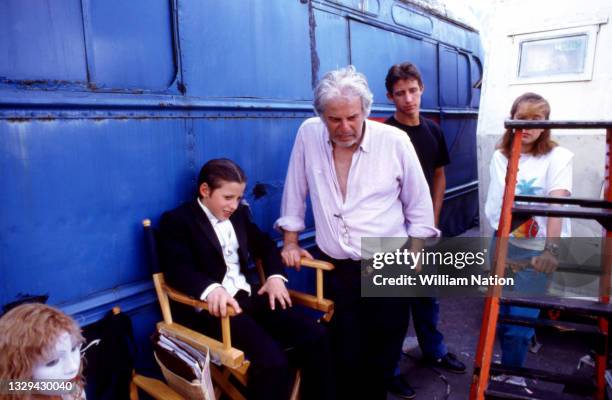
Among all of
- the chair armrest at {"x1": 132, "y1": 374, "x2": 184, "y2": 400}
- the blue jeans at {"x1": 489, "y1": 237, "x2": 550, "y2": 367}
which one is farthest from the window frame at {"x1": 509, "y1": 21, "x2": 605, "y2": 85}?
the chair armrest at {"x1": 132, "y1": 374, "x2": 184, "y2": 400}

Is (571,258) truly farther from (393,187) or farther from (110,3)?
(110,3)

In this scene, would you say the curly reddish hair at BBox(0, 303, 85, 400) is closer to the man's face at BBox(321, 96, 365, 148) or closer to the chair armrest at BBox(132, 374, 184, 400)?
the chair armrest at BBox(132, 374, 184, 400)

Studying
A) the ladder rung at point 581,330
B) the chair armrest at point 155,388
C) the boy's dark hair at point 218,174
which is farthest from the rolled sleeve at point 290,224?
the ladder rung at point 581,330

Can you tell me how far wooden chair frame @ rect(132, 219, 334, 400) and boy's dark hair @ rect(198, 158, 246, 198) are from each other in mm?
371

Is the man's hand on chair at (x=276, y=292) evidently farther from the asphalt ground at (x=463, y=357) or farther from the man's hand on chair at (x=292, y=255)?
the asphalt ground at (x=463, y=357)

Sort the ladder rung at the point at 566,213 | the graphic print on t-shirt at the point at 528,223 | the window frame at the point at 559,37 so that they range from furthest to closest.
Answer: the window frame at the point at 559,37, the graphic print on t-shirt at the point at 528,223, the ladder rung at the point at 566,213

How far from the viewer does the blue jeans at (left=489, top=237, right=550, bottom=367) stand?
7.89 feet

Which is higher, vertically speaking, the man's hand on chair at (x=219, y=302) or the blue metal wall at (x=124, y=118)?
the blue metal wall at (x=124, y=118)

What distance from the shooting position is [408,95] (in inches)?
116

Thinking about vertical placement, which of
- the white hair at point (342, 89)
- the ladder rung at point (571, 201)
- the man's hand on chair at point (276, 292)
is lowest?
the man's hand on chair at point (276, 292)

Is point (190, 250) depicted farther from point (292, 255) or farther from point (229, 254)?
point (292, 255)

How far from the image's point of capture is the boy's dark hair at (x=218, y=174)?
2.44m

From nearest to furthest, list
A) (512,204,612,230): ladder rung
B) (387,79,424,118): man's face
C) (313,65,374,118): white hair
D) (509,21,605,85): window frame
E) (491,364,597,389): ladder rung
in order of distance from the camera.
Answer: (512,204,612,230): ladder rung < (491,364,597,389): ladder rung < (313,65,374,118): white hair < (387,79,424,118): man's face < (509,21,605,85): window frame

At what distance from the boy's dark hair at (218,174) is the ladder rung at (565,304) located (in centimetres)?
142
